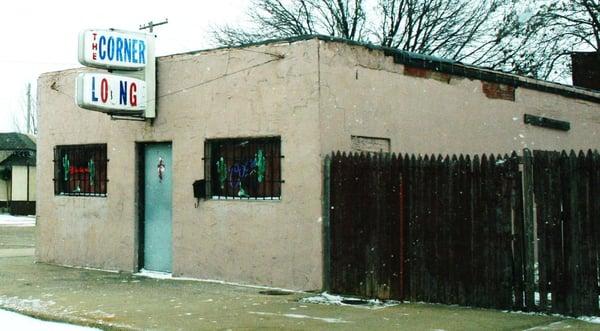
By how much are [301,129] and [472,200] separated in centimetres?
285

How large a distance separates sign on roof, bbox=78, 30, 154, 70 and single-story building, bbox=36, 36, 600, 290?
46cm

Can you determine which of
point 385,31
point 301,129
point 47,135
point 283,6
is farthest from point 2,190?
point 301,129

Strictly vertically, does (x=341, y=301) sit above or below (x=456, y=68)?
below

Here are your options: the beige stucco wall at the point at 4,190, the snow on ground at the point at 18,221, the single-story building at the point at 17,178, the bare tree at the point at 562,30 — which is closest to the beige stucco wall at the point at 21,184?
the single-story building at the point at 17,178

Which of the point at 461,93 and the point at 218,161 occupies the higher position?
the point at 461,93

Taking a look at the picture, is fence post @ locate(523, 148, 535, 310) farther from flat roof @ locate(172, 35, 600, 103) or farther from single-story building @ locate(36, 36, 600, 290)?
flat roof @ locate(172, 35, 600, 103)

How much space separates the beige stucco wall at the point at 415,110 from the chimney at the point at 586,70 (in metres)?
10.7

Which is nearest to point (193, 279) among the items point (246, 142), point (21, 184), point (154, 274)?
point (154, 274)

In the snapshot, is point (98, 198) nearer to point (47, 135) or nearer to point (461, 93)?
point (47, 135)

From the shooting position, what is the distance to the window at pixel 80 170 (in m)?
14.8

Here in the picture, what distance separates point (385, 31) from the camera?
35.9 meters

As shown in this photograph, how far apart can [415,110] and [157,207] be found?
4.99m

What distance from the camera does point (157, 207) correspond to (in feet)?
45.1

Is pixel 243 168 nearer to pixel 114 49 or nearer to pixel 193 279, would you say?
pixel 193 279
